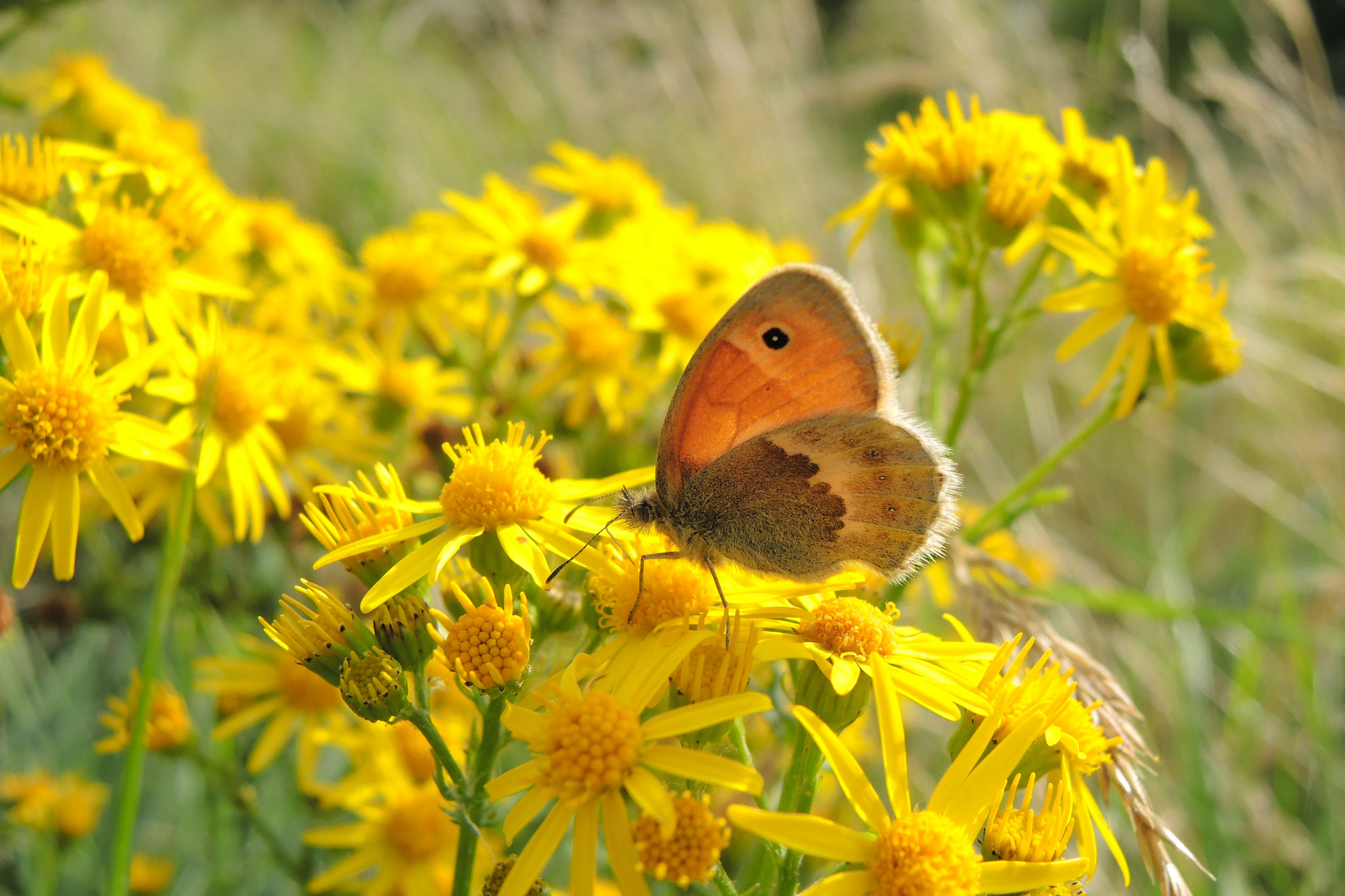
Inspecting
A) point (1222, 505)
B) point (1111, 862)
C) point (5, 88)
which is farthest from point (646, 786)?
point (1222, 505)

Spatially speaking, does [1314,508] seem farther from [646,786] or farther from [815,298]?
[646,786]


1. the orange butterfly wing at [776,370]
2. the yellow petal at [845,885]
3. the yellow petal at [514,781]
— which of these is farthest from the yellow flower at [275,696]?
the yellow petal at [845,885]

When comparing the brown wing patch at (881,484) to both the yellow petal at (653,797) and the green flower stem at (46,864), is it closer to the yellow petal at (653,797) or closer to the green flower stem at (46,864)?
the yellow petal at (653,797)

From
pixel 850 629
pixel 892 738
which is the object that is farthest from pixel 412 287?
pixel 892 738

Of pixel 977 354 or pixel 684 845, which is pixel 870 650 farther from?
pixel 977 354

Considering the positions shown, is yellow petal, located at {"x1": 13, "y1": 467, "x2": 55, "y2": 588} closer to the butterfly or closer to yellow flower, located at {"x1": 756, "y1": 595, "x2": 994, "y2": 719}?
the butterfly

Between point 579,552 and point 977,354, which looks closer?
point 579,552

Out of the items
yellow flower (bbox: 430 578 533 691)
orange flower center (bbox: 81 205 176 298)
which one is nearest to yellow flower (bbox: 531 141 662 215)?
orange flower center (bbox: 81 205 176 298)
